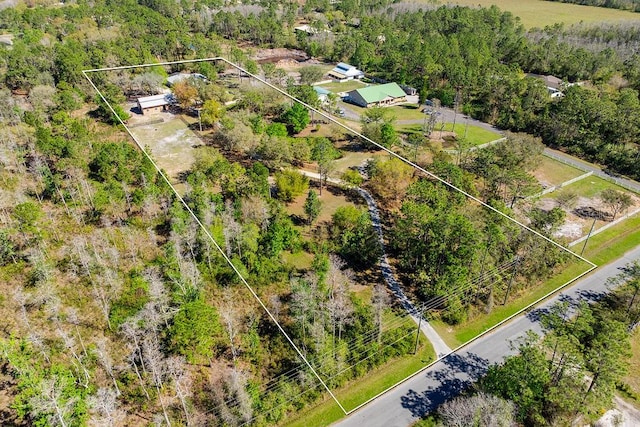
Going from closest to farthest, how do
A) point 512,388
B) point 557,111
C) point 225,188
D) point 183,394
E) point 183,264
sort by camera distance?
point 512,388 → point 183,394 → point 183,264 → point 225,188 → point 557,111

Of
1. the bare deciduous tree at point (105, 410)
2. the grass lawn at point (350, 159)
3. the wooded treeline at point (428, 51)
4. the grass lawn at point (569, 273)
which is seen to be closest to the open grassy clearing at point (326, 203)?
the grass lawn at point (350, 159)

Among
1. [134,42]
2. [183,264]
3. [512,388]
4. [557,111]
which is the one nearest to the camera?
[512,388]

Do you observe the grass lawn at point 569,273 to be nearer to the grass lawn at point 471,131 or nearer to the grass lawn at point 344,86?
the grass lawn at point 471,131

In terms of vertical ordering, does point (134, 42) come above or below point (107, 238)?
above

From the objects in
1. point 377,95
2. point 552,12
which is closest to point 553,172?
point 377,95

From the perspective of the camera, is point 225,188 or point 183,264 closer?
point 183,264

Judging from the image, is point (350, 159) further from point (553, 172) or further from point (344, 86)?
point (344, 86)

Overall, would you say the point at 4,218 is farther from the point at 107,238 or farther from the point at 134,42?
the point at 134,42

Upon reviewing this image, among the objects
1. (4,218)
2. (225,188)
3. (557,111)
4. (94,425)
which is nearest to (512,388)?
(94,425)
